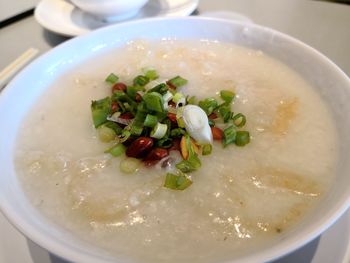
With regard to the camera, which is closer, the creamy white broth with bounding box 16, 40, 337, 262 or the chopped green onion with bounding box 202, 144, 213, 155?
the creamy white broth with bounding box 16, 40, 337, 262

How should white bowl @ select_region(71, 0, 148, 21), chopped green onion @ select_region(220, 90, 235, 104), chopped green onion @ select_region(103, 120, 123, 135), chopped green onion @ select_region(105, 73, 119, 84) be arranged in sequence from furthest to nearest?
white bowl @ select_region(71, 0, 148, 21) < chopped green onion @ select_region(105, 73, 119, 84) < chopped green onion @ select_region(220, 90, 235, 104) < chopped green onion @ select_region(103, 120, 123, 135)

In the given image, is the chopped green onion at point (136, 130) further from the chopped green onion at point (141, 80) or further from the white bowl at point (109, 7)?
the white bowl at point (109, 7)

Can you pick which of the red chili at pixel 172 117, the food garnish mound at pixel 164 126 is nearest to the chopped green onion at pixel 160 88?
the food garnish mound at pixel 164 126

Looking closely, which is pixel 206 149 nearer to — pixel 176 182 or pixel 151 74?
pixel 176 182

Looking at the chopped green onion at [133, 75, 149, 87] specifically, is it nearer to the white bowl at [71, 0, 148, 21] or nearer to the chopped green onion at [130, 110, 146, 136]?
the chopped green onion at [130, 110, 146, 136]

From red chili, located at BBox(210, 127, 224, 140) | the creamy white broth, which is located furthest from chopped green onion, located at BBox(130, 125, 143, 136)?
red chili, located at BBox(210, 127, 224, 140)

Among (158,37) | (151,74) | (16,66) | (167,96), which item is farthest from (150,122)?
(16,66)

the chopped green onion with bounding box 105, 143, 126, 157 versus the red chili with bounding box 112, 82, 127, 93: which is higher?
the red chili with bounding box 112, 82, 127, 93
